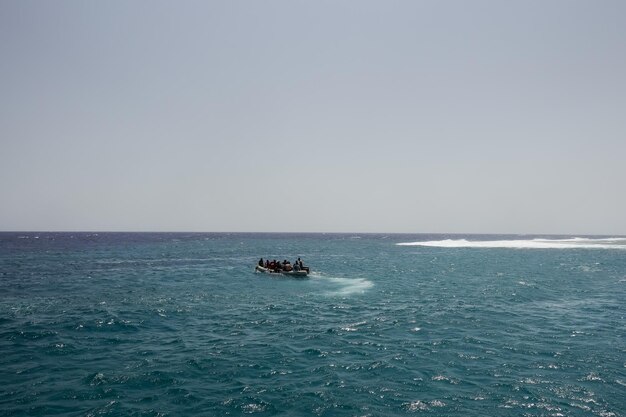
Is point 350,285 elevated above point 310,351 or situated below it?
above

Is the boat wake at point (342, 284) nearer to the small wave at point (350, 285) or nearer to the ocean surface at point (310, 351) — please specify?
the small wave at point (350, 285)

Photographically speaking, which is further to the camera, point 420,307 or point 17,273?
point 17,273

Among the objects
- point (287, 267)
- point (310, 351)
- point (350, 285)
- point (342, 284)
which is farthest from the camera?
point (287, 267)

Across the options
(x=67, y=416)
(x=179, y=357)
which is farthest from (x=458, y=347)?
(x=67, y=416)

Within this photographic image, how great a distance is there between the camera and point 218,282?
45.7 meters

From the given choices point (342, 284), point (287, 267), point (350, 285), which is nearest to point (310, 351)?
point (350, 285)

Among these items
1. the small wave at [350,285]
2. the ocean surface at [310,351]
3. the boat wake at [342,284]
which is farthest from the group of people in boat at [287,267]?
the ocean surface at [310,351]

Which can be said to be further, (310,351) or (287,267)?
(287,267)

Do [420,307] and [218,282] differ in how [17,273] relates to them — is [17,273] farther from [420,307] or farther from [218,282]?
[420,307]

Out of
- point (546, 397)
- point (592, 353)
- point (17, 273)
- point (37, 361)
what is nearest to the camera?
point (546, 397)

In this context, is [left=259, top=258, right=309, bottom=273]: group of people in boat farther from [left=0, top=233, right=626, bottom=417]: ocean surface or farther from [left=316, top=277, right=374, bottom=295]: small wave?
[left=0, top=233, right=626, bottom=417]: ocean surface

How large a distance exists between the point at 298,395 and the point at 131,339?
12.5 meters

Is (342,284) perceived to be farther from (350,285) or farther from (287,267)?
(287,267)

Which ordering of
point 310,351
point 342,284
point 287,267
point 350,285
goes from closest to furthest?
1. point 310,351
2. point 350,285
3. point 342,284
4. point 287,267
